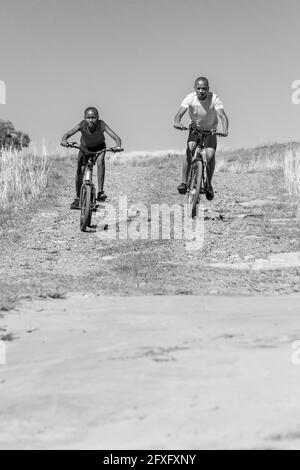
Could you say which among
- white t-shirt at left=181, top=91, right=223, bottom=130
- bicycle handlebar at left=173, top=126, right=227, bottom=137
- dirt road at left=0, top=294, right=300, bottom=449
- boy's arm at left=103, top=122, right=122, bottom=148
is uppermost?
white t-shirt at left=181, top=91, right=223, bottom=130

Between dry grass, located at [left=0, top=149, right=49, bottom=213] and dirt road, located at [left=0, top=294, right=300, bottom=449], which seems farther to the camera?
dry grass, located at [left=0, top=149, right=49, bottom=213]

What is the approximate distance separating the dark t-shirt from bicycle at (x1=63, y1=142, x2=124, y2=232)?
0.10 metres

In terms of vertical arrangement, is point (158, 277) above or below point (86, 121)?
below

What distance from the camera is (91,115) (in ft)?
37.2

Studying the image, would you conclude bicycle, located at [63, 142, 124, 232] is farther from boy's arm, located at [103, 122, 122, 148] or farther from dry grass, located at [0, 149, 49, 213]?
dry grass, located at [0, 149, 49, 213]

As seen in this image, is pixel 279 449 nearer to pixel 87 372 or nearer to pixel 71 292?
pixel 87 372

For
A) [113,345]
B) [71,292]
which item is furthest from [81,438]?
[71,292]

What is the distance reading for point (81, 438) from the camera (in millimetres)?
3494

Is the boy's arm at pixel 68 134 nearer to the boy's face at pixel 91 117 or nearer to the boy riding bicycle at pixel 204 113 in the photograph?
the boy's face at pixel 91 117

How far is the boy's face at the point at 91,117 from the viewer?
37.2ft

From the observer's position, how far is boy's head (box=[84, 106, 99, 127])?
37.2ft

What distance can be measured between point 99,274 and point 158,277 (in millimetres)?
638

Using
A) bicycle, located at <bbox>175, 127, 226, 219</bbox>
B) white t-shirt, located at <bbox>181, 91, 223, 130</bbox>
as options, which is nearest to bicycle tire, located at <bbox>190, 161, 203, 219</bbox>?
bicycle, located at <bbox>175, 127, 226, 219</bbox>

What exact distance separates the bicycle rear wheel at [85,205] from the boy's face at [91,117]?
899mm
